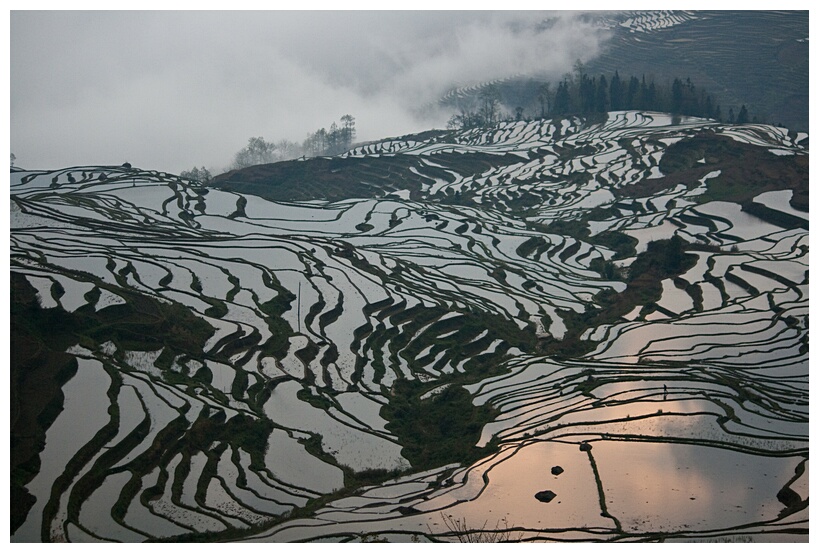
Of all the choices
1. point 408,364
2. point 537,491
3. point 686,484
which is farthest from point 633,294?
point 537,491

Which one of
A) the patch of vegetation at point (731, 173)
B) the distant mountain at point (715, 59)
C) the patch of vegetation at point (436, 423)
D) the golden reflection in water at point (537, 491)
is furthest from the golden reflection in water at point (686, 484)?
the distant mountain at point (715, 59)

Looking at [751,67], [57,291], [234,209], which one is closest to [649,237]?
[234,209]

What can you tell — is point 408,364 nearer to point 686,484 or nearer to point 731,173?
point 686,484

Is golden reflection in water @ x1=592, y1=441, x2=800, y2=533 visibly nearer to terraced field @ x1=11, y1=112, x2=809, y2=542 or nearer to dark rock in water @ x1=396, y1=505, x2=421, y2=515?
terraced field @ x1=11, y1=112, x2=809, y2=542

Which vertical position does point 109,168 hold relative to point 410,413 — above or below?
above

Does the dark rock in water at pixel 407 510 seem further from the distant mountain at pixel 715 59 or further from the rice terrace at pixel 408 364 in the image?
the distant mountain at pixel 715 59

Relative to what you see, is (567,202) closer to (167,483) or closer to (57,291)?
(57,291)
